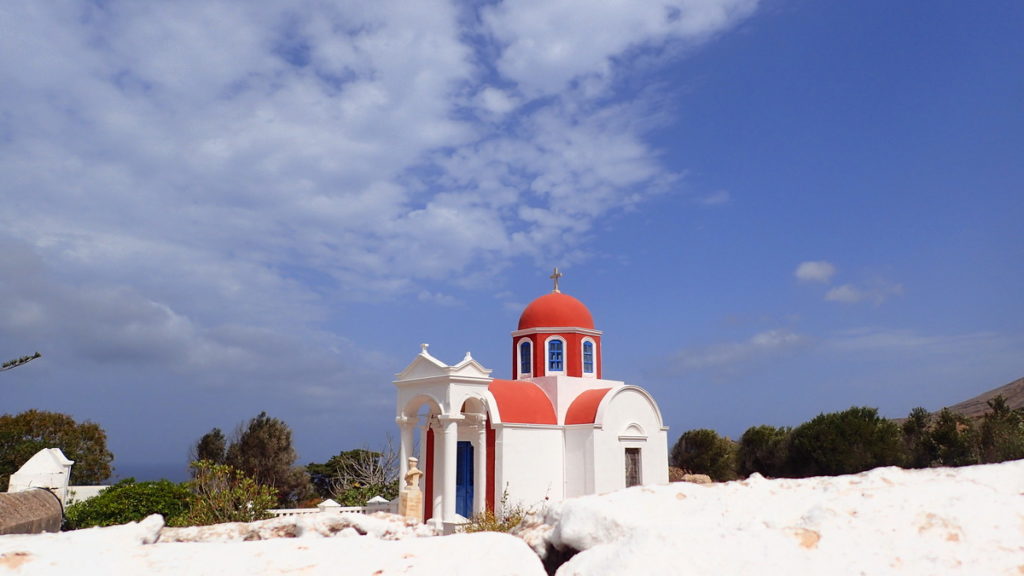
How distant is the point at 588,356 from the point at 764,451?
55.3 ft

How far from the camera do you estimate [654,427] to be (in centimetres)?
2342

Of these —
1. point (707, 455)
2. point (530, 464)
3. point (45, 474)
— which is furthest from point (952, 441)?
point (45, 474)

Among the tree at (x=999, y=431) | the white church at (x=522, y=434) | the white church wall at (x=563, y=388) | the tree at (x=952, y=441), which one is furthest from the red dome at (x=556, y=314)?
the tree at (x=952, y=441)

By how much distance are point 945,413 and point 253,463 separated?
31.5 m

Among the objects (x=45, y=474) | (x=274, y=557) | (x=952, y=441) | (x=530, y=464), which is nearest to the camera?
(x=274, y=557)

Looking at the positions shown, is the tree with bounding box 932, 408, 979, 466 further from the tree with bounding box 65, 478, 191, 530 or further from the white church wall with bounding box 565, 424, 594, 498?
the tree with bounding box 65, 478, 191, 530

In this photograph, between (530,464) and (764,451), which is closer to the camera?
(530,464)

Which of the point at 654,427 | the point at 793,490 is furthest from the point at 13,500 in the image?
the point at 654,427

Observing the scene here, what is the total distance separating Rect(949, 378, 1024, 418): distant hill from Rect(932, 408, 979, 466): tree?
1923 centimetres

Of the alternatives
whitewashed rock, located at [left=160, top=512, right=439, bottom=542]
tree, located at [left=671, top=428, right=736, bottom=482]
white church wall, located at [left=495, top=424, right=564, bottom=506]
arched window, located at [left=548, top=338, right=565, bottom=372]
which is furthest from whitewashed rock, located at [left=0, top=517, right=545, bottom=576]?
tree, located at [left=671, top=428, right=736, bottom=482]

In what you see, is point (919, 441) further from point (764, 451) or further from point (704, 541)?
point (704, 541)

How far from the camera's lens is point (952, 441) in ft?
97.5

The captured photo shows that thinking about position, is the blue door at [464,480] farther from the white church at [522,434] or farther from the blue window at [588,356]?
the blue window at [588,356]

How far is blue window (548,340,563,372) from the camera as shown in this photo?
80.6 feet
